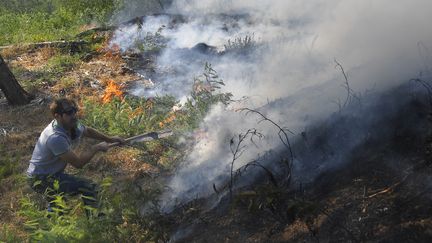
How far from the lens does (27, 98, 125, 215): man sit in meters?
4.14

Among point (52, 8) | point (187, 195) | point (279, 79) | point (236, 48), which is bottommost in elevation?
point (187, 195)

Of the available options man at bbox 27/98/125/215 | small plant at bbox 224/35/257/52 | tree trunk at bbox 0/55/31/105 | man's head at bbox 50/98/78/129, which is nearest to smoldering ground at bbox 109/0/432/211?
small plant at bbox 224/35/257/52

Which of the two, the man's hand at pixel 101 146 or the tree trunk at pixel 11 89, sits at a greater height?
the tree trunk at pixel 11 89

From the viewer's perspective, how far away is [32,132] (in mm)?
6875

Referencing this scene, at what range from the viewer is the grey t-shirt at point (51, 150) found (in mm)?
4148

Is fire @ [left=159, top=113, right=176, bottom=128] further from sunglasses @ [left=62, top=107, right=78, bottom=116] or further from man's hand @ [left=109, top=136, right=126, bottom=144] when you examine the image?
sunglasses @ [left=62, top=107, right=78, bottom=116]

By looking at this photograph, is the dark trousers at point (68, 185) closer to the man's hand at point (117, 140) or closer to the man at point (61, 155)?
the man at point (61, 155)

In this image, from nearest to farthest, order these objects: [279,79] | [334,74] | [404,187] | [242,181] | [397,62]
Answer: [404,187] → [242,181] → [397,62] → [334,74] → [279,79]

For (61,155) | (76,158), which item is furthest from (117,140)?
(61,155)

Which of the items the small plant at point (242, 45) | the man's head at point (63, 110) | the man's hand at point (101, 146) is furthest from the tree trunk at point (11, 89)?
the man's hand at point (101, 146)

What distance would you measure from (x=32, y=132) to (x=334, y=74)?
4.58m

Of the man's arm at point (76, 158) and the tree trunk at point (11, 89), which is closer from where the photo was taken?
the man's arm at point (76, 158)

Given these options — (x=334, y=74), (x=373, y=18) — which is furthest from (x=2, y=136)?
(x=373, y=18)

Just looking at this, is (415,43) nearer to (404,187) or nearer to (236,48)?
(404,187)
